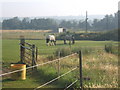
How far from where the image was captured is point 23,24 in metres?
99.7

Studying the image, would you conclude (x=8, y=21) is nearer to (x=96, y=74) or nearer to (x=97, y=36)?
(x=97, y=36)

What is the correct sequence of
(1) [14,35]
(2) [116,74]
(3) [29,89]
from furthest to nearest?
1. (1) [14,35]
2. (2) [116,74]
3. (3) [29,89]

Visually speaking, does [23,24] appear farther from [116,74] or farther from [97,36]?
[116,74]

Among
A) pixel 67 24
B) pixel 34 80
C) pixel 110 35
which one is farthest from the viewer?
pixel 67 24

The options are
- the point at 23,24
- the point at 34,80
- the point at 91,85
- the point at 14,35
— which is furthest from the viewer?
the point at 23,24

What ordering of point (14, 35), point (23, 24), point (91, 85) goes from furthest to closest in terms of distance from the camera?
point (23, 24), point (14, 35), point (91, 85)

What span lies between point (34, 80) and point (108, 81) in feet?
10.6

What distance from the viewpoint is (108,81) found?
995 centimetres

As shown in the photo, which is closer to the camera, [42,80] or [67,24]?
[42,80]

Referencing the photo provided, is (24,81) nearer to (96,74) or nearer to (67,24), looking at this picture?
(96,74)

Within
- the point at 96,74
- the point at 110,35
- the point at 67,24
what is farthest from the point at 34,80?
the point at 67,24

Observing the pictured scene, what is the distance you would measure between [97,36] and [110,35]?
280 cm

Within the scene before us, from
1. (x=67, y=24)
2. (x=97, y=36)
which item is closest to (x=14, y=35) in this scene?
(x=97, y=36)

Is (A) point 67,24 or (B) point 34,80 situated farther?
(A) point 67,24
